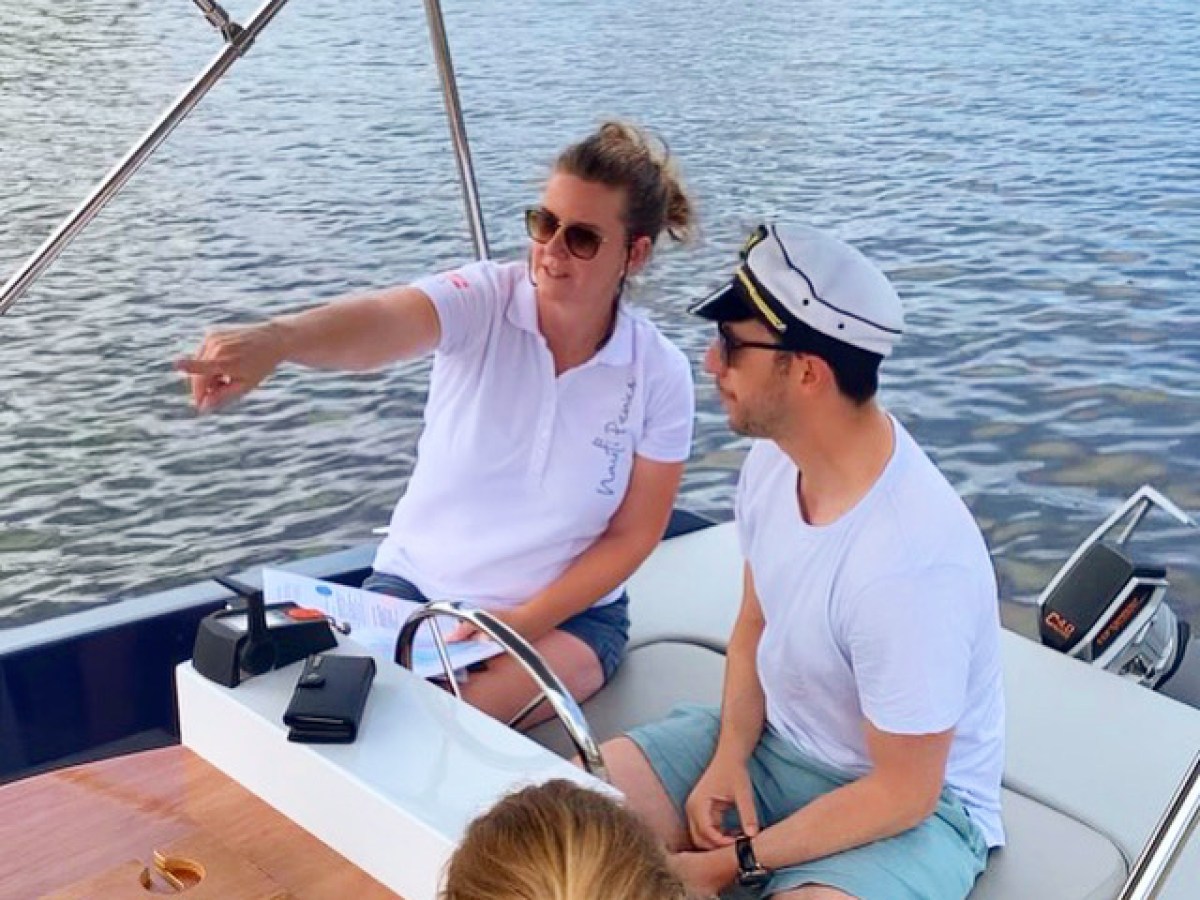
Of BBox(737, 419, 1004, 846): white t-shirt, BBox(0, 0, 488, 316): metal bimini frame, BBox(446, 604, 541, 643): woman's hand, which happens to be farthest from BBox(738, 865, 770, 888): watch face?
BBox(0, 0, 488, 316): metal bimini frame

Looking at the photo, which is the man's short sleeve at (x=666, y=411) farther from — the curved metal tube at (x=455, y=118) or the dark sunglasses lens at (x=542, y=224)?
the curved metal tube at (x=455, y=118)

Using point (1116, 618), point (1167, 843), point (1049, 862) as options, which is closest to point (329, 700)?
point (1167, 843)

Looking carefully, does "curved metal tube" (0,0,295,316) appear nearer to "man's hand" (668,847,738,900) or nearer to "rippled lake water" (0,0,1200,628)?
"rippled lake water" (0,0,1200,628)

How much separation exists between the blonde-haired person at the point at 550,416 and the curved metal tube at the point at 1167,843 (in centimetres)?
106

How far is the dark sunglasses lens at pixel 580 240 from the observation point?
6.87ft

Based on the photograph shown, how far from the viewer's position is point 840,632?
5.48ft

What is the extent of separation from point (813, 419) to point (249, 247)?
246 inches

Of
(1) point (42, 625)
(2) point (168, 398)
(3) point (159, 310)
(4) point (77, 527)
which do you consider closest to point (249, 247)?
(3) point (159, 310)

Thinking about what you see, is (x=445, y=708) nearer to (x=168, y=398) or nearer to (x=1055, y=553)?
(x=1055, y=553)

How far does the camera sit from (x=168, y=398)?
20.5 ft

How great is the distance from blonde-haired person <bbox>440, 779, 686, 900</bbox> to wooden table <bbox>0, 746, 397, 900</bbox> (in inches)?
16.2

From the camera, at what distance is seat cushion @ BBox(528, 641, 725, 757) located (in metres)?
2.17

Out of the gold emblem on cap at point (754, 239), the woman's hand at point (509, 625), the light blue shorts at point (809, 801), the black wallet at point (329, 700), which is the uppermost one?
the gold emblem on cap at point (754, 239)

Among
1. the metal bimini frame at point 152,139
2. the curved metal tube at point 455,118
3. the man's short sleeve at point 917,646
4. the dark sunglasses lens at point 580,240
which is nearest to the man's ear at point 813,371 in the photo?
the man's short sleeve at point 917,646
